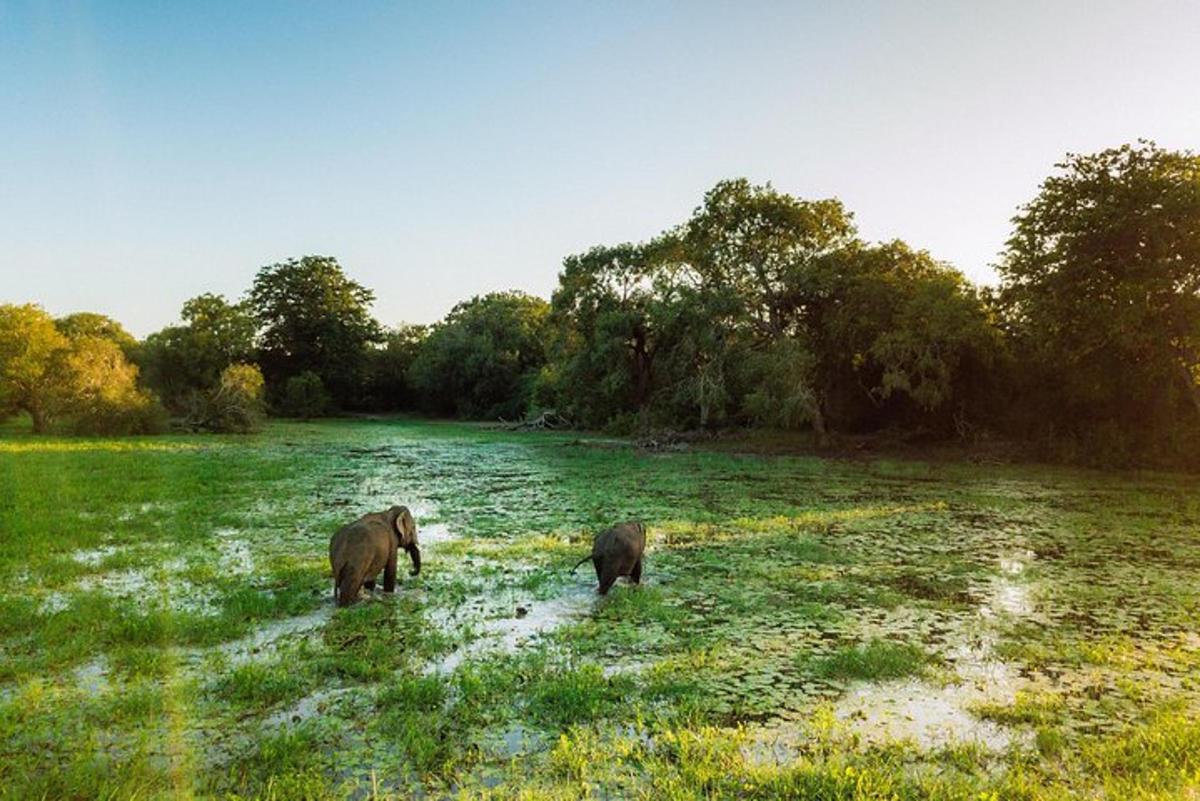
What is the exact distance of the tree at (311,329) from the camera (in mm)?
61312

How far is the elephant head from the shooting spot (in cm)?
863

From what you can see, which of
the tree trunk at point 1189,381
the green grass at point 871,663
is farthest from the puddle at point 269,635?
the tree trunk at point 1189,381

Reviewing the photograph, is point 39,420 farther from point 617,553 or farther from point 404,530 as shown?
point 617,553

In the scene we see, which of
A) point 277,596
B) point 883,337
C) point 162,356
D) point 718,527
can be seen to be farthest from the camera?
point 162,356

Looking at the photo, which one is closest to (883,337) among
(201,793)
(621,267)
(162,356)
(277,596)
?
(621,267)

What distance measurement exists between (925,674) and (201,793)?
5311 millimetres

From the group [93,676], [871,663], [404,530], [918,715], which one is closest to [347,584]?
[404,530]

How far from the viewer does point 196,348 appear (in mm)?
50656

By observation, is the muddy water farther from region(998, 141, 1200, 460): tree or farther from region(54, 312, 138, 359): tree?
region(54, 312, 138, 359): tree

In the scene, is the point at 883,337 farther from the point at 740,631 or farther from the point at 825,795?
the point at 825,795

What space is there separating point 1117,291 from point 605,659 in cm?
2071

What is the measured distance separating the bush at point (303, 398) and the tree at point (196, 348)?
15.1 ft

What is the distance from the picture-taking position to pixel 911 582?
29.1 feet

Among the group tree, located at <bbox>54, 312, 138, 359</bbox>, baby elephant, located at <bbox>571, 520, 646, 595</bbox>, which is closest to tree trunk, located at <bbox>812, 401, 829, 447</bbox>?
baby elephant, located at <bbox>571, 520, 646, 595</bbox>
